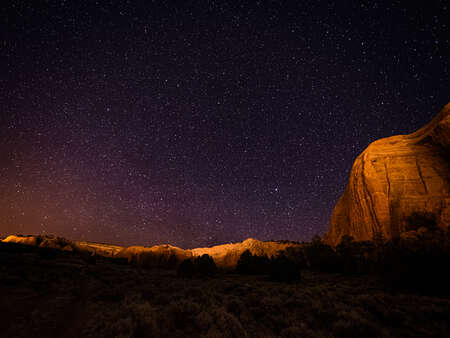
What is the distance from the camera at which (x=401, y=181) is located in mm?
32938

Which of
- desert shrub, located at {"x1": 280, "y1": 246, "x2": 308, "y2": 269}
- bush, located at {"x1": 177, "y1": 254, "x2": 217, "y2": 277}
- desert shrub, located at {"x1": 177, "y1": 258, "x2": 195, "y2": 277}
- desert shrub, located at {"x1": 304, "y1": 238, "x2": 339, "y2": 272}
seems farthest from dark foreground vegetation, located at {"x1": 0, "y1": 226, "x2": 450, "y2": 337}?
desert shrub, located at {"x1": 280, "y1": 246, "x2": 308, "y2": 269}

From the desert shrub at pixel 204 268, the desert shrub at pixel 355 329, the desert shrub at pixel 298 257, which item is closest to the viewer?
the desert shrub at pixel 355 329

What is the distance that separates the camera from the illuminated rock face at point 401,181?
97.9ft

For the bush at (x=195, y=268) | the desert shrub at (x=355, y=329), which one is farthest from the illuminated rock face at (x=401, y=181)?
the desert shrub at (x=355, y=329)

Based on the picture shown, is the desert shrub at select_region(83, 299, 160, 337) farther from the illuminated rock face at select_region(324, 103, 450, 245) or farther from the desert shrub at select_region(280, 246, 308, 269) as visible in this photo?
the illuminated rock face at select_region(324, 103, 450, 245)

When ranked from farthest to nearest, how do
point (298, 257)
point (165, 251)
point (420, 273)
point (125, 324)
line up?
point (165, 251), point (298, 257), point (420, 273), point (125, 324)

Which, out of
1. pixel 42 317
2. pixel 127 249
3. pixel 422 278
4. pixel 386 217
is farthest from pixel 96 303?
pixel 127 249

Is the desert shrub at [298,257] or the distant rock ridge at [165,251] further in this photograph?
the distant rock ridge at [165,251]

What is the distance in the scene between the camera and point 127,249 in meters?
47.7

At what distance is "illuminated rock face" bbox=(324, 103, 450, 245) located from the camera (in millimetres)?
29844

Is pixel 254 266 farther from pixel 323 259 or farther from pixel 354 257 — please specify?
pixel 354 257

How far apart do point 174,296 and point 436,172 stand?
42.4 metres

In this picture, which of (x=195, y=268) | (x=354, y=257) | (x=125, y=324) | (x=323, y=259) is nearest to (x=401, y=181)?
(x=354, y=257)

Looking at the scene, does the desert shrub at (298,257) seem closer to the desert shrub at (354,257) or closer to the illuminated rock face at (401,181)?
the desert shrub at (354,257)
